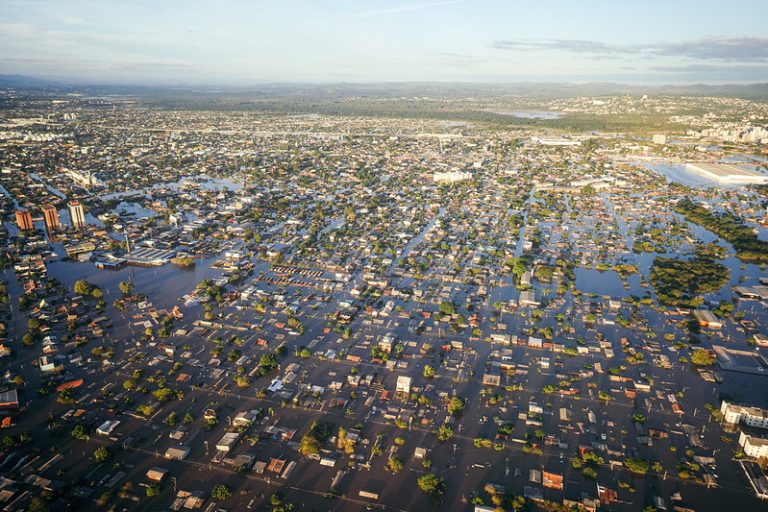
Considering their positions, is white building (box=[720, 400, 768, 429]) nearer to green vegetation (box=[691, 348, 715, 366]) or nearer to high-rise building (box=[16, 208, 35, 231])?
green vegetation (box=[691, 348, 715, 366])

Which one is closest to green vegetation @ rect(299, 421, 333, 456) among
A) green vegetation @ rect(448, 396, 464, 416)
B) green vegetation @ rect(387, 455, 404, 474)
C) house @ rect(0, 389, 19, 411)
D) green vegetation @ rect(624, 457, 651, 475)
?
green vegetation @ rect(387, 455, 404, 474)

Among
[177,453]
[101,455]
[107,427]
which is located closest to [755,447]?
[177,453]

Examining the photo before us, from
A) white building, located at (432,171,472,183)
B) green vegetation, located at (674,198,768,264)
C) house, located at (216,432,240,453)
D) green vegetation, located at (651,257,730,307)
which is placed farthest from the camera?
white building, located at (432,171,472,183)

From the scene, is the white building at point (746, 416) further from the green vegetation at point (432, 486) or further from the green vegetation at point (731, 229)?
the green vegetation at point (731, 229)

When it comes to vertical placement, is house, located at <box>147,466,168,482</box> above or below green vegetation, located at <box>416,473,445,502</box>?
above

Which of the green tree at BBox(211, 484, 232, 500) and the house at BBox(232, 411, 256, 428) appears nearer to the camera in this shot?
the green tree at BBox(211, 484, 232, 500)

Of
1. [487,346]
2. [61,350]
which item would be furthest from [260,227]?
[487,346]

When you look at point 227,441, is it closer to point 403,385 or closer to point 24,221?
point 403,385
